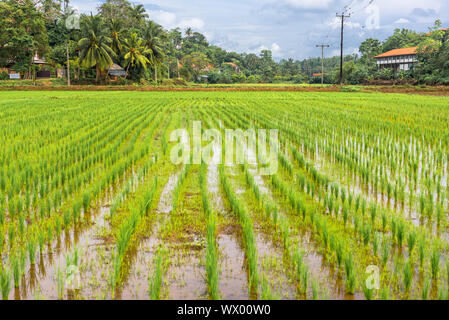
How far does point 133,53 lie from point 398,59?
98.5ft

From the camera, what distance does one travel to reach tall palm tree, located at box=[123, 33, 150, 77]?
124ft

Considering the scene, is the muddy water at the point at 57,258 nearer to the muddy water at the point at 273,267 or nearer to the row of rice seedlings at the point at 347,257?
the muddy water at the point at 273,267

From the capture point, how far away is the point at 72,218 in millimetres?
3520

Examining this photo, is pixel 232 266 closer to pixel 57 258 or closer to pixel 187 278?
pixel 187 278

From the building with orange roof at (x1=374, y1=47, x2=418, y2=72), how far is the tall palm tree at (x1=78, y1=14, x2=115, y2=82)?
30.9 meters

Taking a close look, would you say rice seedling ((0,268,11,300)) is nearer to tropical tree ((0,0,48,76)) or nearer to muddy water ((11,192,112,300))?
muddy water ((11,192,112,300))

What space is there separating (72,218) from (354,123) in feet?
28.2

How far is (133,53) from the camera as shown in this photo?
125ft

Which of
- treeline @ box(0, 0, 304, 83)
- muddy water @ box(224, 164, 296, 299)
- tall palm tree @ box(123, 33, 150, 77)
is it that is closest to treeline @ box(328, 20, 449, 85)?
treeline @ box(0, 0, 304, 83)

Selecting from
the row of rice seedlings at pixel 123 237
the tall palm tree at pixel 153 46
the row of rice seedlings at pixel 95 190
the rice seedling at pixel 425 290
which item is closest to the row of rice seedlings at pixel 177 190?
the row of rice seedlings at pixel 123 237

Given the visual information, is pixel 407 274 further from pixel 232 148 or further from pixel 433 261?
pixel 232 148

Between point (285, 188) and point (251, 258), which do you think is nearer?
point (251, 258)

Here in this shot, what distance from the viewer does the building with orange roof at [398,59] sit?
145ft
